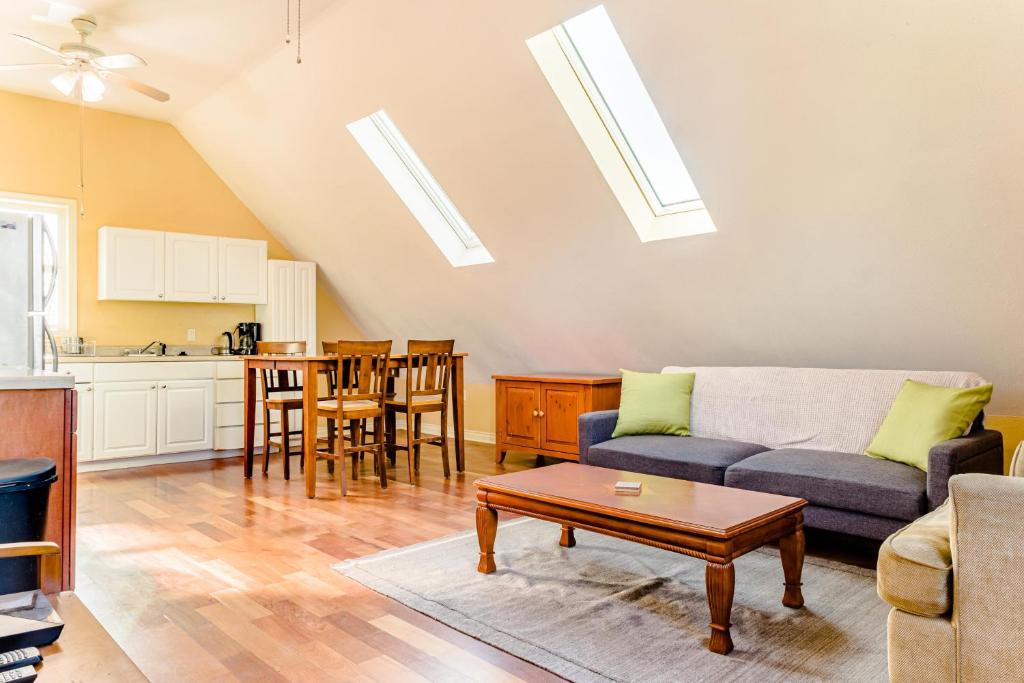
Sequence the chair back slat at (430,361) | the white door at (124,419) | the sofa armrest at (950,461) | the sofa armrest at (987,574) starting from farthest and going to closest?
the white door at (124,419) → the chair back slat at (430,361) → the sofa armrest at (950,461) → the sofa armrest at (987,574)

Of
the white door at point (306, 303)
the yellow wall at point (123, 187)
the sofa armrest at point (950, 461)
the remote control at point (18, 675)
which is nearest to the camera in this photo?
the remote control at point (18, 675)

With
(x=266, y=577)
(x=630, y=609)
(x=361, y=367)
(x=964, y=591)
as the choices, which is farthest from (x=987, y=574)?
(x=361, y=367)

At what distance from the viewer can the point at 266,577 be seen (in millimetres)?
2805

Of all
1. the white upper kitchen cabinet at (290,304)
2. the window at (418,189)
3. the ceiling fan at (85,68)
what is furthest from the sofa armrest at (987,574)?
the white upper kitchen cabinet at (290,304)

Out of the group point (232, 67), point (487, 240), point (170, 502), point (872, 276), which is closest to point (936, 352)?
point (872, 276)

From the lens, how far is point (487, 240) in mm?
4855

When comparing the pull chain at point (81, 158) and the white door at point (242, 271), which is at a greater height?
the pull chain at point (81, 158)

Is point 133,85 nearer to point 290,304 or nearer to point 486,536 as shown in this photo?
point 290,304

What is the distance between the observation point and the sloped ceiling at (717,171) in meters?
2.76

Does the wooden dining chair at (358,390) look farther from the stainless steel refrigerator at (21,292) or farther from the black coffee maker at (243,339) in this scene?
the black coffee maker at (243,339)

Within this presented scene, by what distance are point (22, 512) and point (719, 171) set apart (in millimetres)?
3113

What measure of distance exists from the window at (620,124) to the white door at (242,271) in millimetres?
3628

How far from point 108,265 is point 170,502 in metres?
2.31

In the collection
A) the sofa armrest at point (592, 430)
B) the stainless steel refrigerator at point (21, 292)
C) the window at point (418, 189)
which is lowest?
the sofa armrest at point (592, 430)
